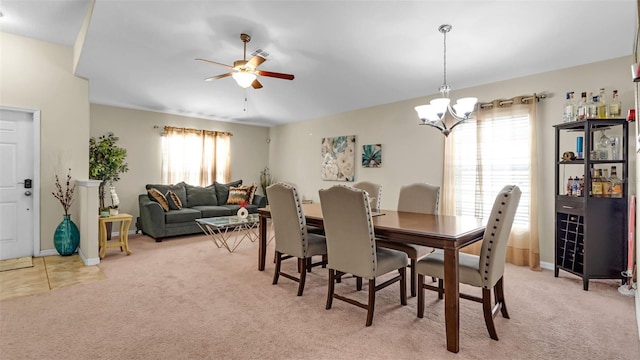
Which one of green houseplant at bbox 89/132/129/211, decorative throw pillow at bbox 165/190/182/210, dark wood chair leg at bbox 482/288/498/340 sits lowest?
dark wood chair leg at bbox 482/288/498/340

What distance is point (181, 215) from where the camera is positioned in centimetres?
547

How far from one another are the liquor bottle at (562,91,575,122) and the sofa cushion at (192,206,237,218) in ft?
17.5

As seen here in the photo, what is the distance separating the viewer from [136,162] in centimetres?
607

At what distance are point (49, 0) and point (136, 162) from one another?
10.8ft

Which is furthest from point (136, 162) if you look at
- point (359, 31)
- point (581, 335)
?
point (581, 335)

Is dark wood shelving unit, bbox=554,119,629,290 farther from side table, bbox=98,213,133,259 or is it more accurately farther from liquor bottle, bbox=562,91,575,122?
side table, bbox=98,213,133,259

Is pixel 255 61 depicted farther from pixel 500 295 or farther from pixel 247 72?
pixel 500 295

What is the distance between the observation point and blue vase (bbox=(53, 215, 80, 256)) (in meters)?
4.19

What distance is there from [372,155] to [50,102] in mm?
4762

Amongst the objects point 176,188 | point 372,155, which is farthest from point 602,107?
point 176,188

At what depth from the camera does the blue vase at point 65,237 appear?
419 centimetres

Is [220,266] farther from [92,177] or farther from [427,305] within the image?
[92,177]

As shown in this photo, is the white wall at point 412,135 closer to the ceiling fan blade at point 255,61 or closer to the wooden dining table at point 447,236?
the wooden dining table at point 447,236

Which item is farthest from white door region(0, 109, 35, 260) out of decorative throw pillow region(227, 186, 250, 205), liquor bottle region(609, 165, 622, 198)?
liquor bottle region(609, 165, 622, 198)
